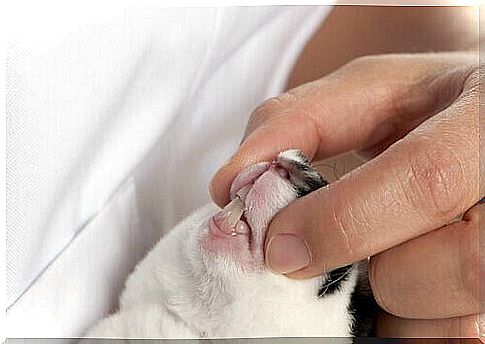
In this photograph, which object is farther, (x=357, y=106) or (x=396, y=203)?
(x=357, y=106)

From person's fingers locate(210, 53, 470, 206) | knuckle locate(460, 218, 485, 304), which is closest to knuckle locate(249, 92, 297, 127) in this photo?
person's fingers locate(210, 53, 470, 206)

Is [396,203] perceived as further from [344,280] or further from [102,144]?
[102,144]

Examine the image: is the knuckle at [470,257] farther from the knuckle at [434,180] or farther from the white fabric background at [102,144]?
the white fabric background at [102,144]

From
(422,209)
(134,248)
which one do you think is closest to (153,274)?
(134,248)

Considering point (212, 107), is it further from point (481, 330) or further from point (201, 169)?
point (481, 330)

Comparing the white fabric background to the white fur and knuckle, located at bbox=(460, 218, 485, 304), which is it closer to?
the white fur

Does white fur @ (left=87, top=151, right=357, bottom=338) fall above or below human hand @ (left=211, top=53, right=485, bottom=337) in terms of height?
below

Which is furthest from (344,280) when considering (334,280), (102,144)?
(102,144)

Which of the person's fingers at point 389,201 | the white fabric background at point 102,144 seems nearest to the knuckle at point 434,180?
the person's fingers at point 389,201
